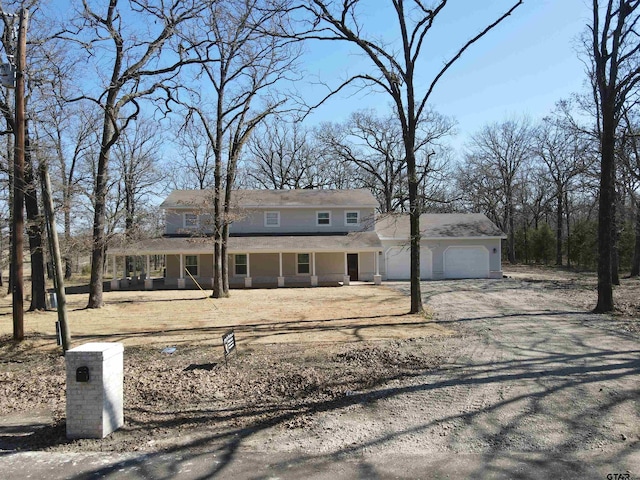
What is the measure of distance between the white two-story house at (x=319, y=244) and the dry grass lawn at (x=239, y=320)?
5.69 m

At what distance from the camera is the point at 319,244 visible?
85.7ft

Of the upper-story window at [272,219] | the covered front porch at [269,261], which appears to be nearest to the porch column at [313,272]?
the covered front porch at [269,261]

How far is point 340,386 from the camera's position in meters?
6.48

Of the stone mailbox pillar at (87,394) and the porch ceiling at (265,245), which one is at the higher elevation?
the porch ceiling at (265,245)

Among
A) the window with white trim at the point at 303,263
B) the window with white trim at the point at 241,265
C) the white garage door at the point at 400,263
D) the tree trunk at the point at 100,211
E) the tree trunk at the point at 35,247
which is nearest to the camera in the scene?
the tree trunk at the point at 35,247

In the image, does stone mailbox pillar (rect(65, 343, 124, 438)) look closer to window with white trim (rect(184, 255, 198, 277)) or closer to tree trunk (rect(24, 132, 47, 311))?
tree trunk (rect(24, 132, 47, 311))

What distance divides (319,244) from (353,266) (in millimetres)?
3746

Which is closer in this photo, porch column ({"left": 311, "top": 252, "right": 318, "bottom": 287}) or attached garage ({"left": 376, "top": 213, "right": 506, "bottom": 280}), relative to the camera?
porch column ({"left": 311, "top": 252, "right": 318, "bottom": 287})

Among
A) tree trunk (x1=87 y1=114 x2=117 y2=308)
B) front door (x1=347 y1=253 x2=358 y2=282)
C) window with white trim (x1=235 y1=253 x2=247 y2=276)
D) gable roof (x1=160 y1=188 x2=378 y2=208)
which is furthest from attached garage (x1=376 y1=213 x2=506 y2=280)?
tree trunk (x1=87 y1=114 x2=117 y2=308)

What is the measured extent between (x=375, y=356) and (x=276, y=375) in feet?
6.29

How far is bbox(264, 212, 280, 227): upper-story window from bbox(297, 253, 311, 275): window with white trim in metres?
2.54

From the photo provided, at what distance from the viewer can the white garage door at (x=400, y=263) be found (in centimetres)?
2792

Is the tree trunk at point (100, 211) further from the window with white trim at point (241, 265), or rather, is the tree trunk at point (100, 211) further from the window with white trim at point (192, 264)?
the window with white trim at point (241, 265)

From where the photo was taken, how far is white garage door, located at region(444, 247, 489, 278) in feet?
91.4
